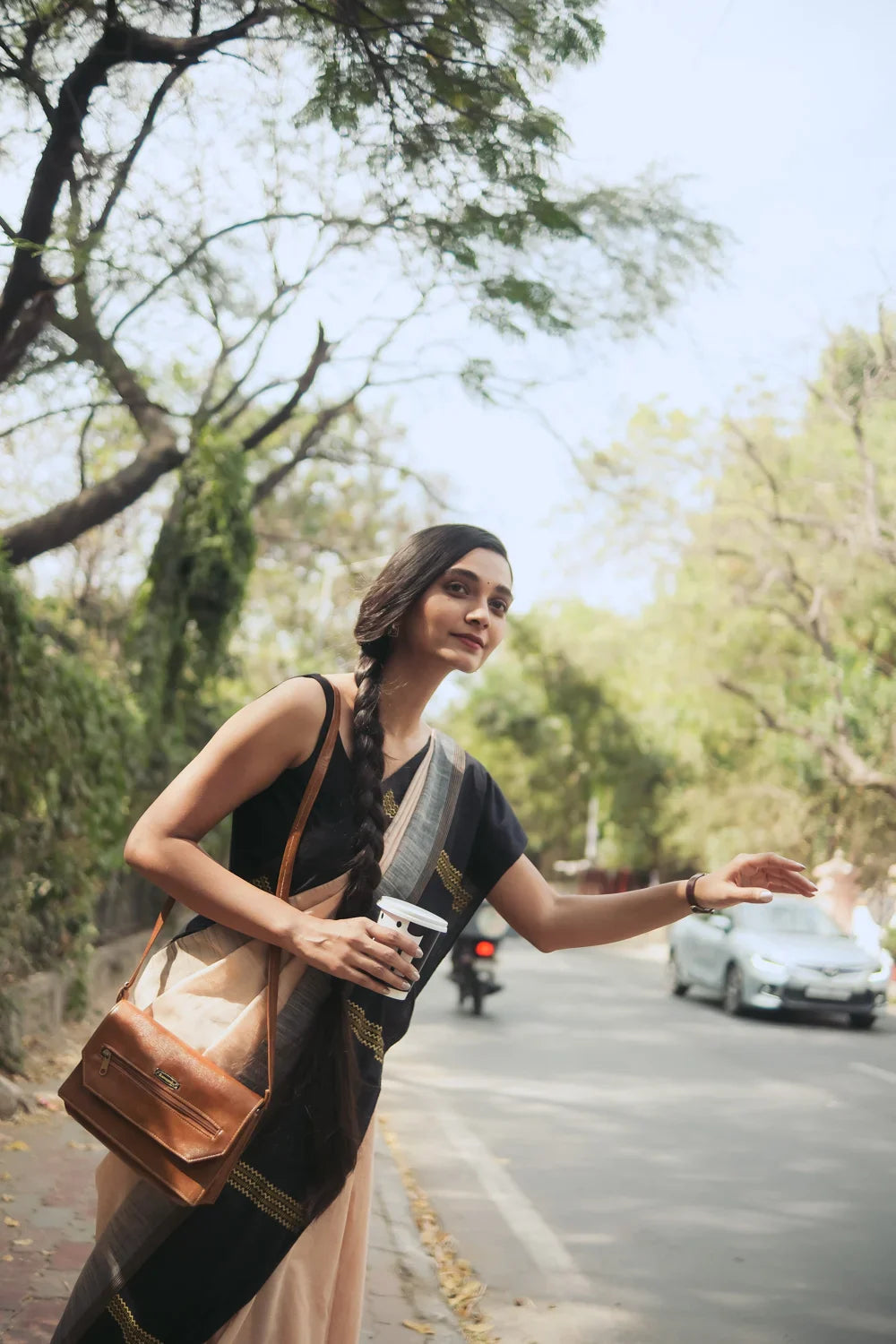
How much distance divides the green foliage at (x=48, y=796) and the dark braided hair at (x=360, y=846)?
5285 millimetres

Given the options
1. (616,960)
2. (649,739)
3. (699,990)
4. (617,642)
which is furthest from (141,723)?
(649,739)

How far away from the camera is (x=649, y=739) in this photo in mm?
51312

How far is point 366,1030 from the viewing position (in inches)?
93.4

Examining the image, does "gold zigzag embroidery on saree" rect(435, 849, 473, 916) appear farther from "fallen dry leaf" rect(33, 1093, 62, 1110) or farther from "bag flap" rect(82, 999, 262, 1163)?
"fallen dry leaf" rect(33, 1093, 62, 1110)

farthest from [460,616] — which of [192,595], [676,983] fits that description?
[676,983]

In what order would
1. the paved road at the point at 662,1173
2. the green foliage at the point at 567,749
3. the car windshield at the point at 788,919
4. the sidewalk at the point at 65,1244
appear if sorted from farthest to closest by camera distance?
the green foliage at the point at 567,749 < the car windshield at the point at 788,919 < the paved road at the point at 662,1173 < the sidewalk at the point at 65,1244

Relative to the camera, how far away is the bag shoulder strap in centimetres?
229

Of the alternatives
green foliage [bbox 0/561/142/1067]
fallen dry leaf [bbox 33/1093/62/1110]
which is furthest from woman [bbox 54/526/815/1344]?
fallen dry leaf [bbox 33/1093/62/1110]

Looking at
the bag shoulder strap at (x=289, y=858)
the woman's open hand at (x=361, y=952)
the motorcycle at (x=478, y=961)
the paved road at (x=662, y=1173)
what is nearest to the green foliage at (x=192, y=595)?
the motorcycle at (x=478, y=961)

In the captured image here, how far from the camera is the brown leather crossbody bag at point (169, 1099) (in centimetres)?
219

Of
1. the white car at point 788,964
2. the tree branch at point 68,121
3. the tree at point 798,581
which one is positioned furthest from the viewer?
the tree at point 798,581

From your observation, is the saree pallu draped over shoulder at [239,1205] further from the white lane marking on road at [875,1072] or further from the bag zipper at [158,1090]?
the white lane marking on road at [875,1072]

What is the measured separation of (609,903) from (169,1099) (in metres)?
0.94

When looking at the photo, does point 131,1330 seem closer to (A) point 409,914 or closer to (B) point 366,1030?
(B) point 366,1030
